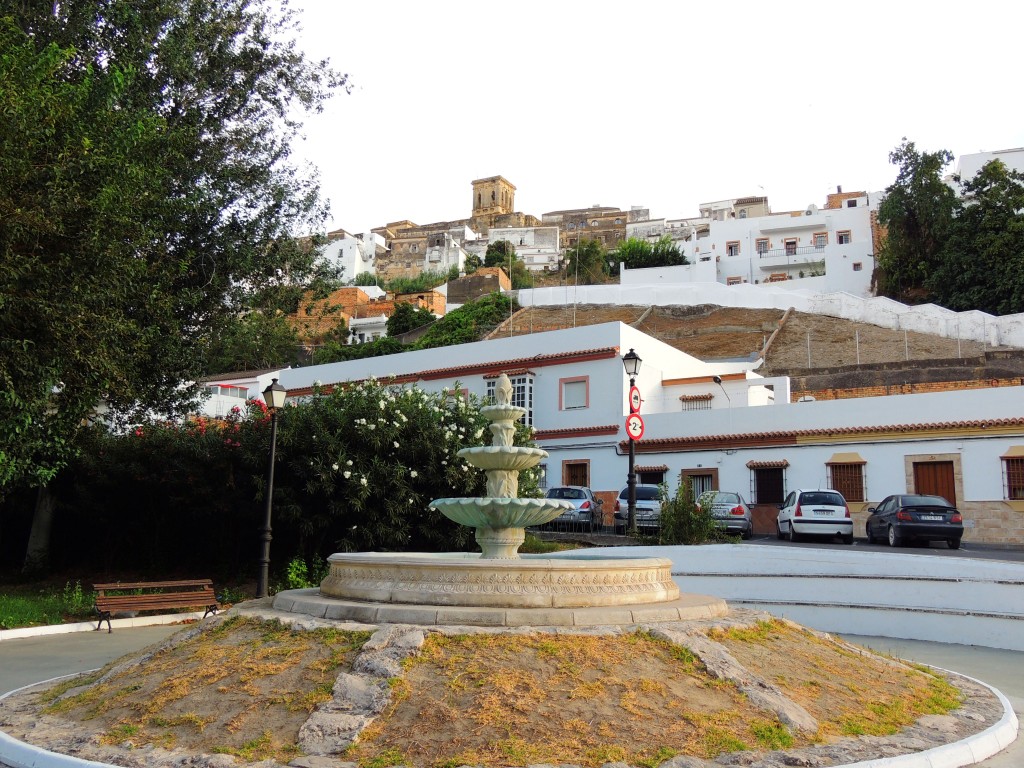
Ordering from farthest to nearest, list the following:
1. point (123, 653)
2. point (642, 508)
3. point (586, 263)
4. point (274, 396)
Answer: point (586, 263) → point (642, 508) → point (274, 396) → point (123, 653)

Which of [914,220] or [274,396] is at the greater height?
[914,220]

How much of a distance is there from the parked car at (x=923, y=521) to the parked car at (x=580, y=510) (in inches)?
290

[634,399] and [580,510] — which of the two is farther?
[634,399]

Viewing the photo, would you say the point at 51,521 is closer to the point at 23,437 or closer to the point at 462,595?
the point at 23,437

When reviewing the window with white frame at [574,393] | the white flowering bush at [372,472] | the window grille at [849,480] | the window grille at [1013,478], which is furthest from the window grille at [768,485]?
the white flowering bush at [372,472]

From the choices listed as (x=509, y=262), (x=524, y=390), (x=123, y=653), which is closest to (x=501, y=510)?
(x=123, y=653)

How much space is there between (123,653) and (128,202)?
604 centimetres

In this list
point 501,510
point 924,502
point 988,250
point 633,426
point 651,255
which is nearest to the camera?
point 501,510

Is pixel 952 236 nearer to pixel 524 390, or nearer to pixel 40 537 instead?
pixel 524 390

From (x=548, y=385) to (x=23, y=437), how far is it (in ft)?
62.2

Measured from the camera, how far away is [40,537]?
18.2m

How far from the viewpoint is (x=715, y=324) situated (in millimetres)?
52781

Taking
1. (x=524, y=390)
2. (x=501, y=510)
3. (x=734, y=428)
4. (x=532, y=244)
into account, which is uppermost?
(x=532, y=244)

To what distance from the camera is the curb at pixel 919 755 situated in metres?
5.07
